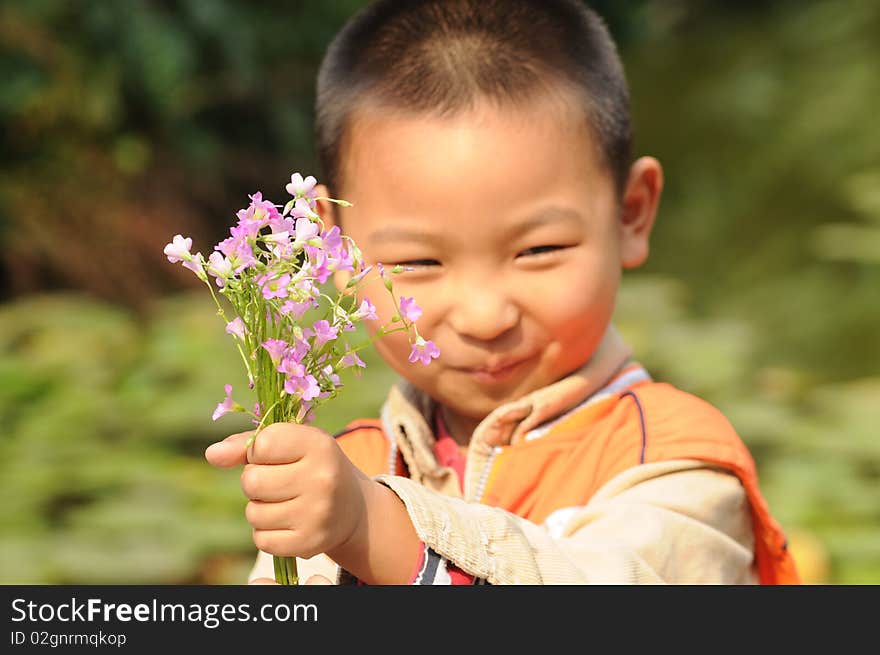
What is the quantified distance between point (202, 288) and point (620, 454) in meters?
3.07

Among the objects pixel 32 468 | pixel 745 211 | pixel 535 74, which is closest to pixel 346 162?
pixel 535 74

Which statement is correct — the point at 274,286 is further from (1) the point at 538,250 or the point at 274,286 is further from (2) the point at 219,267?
(1) the point at 538,250

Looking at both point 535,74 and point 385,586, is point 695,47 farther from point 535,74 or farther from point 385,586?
point 385,586

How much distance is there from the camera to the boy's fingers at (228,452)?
1076mm

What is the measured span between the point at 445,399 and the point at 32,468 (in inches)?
67.5

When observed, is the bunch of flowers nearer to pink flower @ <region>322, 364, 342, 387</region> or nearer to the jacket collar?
pink flower @ <region>322, 364, 342, 387</region>

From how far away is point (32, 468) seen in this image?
303cm

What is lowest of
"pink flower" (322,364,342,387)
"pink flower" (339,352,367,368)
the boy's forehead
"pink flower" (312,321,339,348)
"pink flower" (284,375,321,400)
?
"pink flower" (284,375,321,400)

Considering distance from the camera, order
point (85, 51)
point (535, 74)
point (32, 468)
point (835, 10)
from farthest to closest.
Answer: point (835, 10)
point (85, 51)
point (32, 468)
point (535, 74)

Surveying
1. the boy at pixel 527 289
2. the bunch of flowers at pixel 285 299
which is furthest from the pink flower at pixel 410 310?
the boy at pixel 527 289

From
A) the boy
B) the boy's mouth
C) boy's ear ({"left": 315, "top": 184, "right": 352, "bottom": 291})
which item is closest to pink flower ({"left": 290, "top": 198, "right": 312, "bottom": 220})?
the boy

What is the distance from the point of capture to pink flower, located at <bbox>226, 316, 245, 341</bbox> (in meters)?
1.03

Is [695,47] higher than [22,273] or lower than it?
higher

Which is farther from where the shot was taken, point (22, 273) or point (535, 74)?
point (22, 273)
